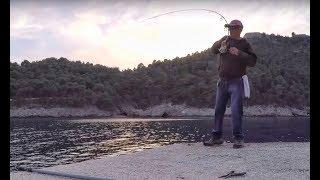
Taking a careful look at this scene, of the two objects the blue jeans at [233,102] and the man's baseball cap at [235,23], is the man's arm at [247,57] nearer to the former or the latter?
the blue jeans at [233,102]

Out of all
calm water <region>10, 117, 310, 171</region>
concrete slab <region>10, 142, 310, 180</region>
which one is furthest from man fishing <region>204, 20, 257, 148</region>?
calm water <region>10, 117, 310, 171</region>

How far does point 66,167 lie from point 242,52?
18.6ft

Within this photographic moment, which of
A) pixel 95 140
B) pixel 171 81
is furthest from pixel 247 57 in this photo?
pixel 171 81

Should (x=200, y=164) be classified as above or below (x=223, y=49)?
below

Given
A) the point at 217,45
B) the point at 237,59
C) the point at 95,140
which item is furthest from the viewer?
the point at 95,140

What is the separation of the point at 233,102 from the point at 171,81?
118664mm

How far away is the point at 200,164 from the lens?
1097 centimetres

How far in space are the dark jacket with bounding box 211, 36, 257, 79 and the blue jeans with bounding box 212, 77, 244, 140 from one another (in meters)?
0.24

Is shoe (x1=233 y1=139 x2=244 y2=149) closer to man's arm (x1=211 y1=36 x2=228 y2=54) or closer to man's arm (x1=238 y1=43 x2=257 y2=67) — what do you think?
man's arm (x1=238 y1=43 x2=257 y2=67)

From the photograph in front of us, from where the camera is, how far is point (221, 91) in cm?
1359

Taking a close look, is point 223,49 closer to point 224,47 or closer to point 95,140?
point 224,47

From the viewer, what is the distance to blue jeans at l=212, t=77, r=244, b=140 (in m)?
13.0

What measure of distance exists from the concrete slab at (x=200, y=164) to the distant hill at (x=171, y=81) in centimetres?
9752
